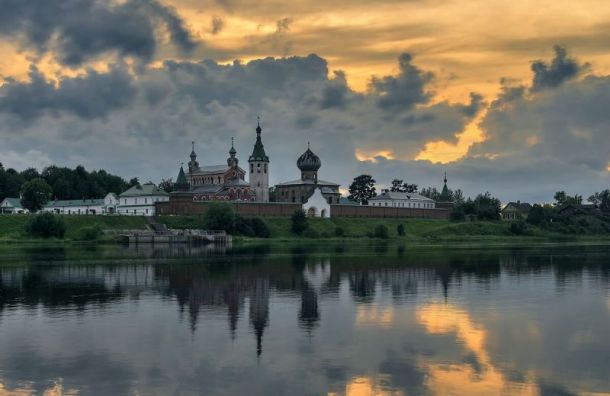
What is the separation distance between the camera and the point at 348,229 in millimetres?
128000

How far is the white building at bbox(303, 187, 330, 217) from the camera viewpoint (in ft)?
446

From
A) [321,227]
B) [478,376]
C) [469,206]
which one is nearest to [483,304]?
[478,376]

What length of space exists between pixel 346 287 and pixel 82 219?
6938 centimetres

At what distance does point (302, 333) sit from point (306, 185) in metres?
120

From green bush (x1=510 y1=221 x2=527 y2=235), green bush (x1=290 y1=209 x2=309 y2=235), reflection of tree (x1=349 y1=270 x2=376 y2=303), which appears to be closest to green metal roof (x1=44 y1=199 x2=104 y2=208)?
green bush (x1=290 y1=209 x2=309 y2=235)

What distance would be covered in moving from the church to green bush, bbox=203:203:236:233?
2778 cm

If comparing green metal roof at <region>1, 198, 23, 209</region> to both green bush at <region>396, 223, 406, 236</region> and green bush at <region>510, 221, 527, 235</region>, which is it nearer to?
green bush at <region>396, 223, 406, 236</region>

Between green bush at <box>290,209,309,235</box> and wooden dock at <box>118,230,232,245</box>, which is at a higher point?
green bush at <box>290,209,309,235</box>

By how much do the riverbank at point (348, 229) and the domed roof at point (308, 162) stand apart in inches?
727

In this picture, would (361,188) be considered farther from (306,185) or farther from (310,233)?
(310,233)

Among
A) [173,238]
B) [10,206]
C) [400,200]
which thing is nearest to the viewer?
[173,238]

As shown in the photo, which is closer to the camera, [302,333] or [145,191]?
[302,333]

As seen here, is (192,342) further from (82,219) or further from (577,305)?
(82,219)

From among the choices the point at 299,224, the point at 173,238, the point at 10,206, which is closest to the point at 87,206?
the point at 10,206
